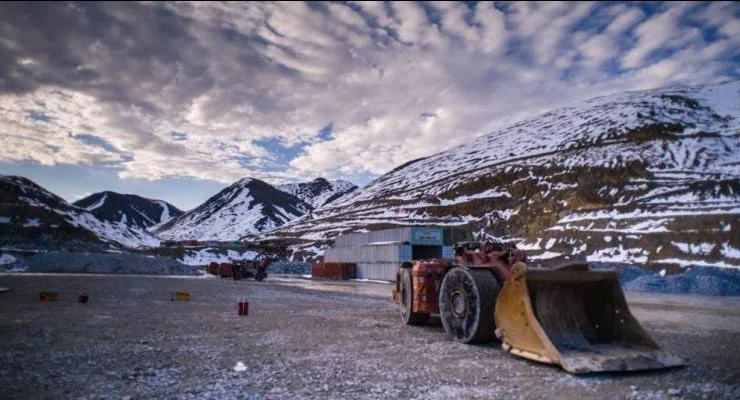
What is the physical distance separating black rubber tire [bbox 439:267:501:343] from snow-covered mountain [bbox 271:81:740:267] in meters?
54.9

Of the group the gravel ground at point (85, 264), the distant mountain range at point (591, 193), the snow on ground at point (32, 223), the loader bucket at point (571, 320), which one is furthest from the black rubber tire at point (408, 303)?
the snow on ground at point (32, 223)

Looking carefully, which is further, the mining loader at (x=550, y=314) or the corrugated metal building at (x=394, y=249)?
the corrugated metal building at (x=394, y=249)

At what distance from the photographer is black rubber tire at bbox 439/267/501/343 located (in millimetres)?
10430

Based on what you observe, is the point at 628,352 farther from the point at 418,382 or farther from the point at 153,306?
the point at 153,306

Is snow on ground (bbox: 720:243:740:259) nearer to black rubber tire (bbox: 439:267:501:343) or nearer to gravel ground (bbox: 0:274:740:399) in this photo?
gravel ground (bbox: 0:274:740:399)

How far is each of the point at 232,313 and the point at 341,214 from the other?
146 m

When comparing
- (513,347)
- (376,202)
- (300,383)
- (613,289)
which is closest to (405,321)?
(513,347)

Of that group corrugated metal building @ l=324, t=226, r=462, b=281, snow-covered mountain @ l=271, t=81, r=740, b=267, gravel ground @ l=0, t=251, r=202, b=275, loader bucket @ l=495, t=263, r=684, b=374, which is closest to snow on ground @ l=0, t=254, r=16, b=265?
gravel ground @ l=0, t=251, r=202, b=275

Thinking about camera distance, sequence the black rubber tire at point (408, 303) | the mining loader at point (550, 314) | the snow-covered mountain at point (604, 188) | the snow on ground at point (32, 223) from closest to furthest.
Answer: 1. the mining loader at point (550, 314)
2. the black rubber tire at point (408, 303)
3. the snow-covered mountain at point (604, 188)
4. the snow on ground at point (32, 223)

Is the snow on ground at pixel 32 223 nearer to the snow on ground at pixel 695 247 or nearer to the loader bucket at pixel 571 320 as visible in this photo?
the snow on ground at pixel 695 247

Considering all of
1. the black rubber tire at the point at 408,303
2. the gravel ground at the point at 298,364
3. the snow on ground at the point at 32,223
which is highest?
the snow on ground at the point at 32,223

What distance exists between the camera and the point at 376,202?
522ft

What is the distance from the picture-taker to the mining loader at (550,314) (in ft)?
27.4

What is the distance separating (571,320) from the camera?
9633mm
